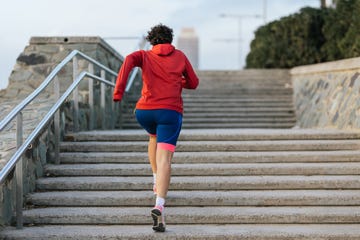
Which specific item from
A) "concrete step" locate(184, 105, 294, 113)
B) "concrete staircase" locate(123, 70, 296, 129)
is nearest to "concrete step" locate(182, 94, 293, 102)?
"concrete staircase" locate(123, 70, 296, 129)

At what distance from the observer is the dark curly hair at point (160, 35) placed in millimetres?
5004

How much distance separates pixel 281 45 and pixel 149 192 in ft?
31.2

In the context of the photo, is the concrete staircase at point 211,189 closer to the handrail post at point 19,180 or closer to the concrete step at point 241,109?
the handrail post at point 19,180

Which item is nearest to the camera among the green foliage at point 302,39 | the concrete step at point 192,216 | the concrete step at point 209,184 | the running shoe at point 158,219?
the running shoe at point 158,219

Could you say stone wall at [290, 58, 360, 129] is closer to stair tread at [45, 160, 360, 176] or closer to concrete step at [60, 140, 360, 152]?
concrete step at [60, 140, 360, 152]

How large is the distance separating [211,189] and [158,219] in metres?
1.22

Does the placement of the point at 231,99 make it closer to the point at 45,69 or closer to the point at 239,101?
the point at 239,101

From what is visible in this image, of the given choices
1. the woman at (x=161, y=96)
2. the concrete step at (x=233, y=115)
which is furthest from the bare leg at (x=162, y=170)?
the concrete step at (x=233, y=115)

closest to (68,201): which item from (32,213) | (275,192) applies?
(32,213)

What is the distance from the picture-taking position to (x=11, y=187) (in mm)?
5105

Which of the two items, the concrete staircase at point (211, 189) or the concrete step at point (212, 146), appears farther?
the concrete step at point (212, 146)

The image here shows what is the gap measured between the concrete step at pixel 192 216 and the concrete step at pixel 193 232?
8 cm

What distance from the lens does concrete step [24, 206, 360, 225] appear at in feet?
17.0

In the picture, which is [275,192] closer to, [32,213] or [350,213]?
[350,213]
